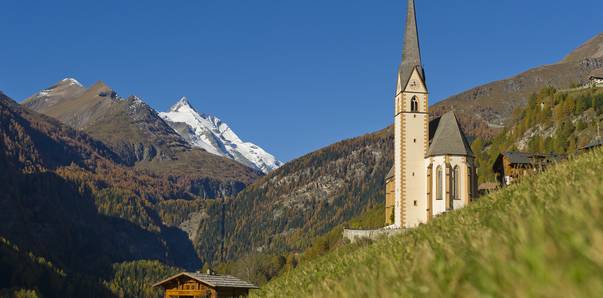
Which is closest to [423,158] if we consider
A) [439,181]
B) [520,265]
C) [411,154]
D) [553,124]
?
[411,154]

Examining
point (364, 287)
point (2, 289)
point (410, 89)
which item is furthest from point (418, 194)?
point (2, 289)

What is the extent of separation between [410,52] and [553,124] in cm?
7295

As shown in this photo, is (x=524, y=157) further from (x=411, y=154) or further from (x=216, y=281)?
(x=216, y=281)

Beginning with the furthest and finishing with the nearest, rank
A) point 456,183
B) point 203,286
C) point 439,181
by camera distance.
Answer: point 439,181 < point 456,183 < point 203,286

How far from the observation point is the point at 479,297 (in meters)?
5.77

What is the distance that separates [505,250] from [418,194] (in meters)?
72.6

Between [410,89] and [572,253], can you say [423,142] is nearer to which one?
[410,89]

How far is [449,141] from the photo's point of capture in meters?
77.9

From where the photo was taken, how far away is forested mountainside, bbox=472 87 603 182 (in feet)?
435

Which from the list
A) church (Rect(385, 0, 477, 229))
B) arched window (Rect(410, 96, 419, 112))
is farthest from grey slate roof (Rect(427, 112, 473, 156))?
arched window (Rect(410, 96, 419, 112))

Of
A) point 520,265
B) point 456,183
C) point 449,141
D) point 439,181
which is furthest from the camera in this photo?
point 449,141

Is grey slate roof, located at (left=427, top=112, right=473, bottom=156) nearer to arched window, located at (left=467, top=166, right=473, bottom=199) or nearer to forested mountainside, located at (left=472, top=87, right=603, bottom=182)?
arched window, located at (left=467, top=166, right=473, bottom=199)

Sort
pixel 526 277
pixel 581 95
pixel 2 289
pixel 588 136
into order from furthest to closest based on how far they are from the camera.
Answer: pixel 2 289, pixel 581 95, pixel 588 136, pixel 526 277

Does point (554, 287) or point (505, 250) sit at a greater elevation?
point (505, 250)
